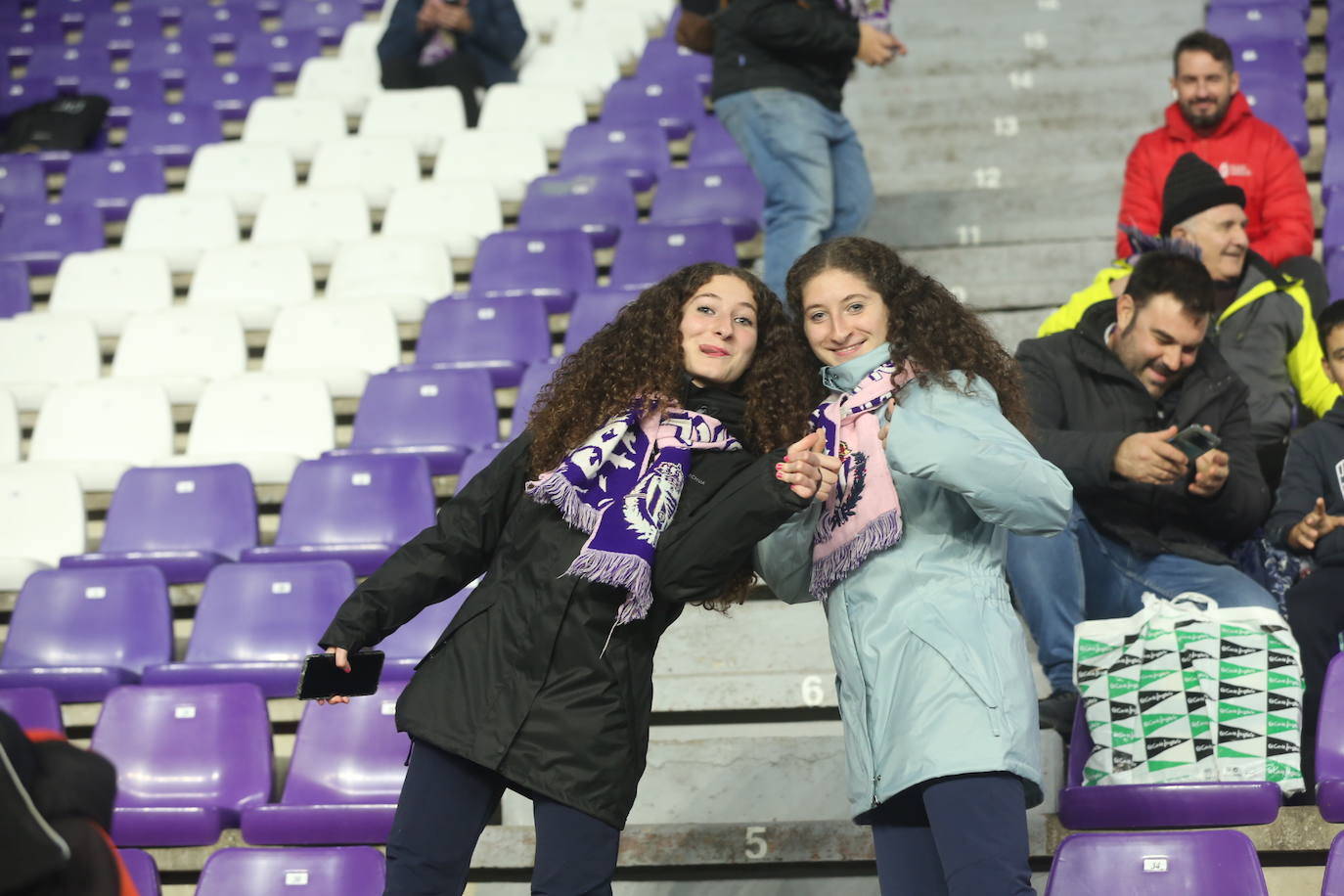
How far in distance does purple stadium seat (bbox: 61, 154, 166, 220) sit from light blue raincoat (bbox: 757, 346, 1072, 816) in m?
5.42

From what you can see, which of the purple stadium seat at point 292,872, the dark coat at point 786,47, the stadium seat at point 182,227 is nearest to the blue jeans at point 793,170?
the dark coat at point 786,47

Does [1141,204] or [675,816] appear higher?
[1141,204]

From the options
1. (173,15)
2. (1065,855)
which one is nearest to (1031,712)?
(1065,855)

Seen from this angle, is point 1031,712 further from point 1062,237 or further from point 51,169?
point 51,169

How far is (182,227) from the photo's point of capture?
6.38 m

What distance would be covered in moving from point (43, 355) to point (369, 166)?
1.70m

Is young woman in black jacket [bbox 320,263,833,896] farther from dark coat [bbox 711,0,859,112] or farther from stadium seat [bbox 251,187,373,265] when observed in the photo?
stadium seat [bbox 251,187,373,265]

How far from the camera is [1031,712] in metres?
2.20

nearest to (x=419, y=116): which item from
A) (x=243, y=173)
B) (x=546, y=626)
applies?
(x=243, y=173)

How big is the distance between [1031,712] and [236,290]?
14.3ft

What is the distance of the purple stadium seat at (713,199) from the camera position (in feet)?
18.4

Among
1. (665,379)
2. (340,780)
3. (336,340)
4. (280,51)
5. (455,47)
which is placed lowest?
(340,780)

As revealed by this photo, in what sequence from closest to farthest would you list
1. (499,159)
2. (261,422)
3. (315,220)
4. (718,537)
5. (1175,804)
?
(718,537) → (1175,804) → (261,422) → (315,220) → (499,159)

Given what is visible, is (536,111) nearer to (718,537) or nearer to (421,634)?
(421,634)
